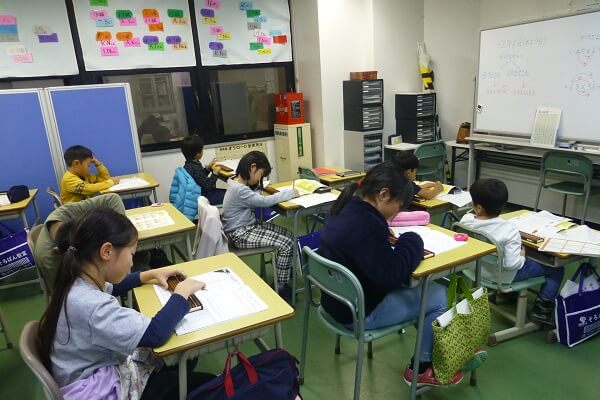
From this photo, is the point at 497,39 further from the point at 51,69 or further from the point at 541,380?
the point at 51,69

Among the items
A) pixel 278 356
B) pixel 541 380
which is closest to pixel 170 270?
pixel 278 356

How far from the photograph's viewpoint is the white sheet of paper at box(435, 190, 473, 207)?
2722 mm

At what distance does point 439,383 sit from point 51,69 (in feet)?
14.8

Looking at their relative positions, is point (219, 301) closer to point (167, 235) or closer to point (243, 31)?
point (167, 235)

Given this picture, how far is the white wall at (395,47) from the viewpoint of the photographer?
5344 millimetres

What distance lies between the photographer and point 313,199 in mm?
2984

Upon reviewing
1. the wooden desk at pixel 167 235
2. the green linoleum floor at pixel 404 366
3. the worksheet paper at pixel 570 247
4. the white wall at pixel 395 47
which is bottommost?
the green linoleum floor at pixel 404 366

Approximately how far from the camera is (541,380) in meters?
2.09

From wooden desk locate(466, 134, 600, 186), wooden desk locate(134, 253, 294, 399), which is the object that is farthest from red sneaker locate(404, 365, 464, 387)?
wooden desk locate(466, 134, 600, 186)

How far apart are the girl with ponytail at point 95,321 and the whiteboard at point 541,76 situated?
12.3 ft

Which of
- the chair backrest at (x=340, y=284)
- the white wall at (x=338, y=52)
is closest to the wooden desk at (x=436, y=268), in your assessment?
the chair backrest at (x=340, y=284)

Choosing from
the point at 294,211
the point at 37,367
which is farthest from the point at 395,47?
the point at 37,367

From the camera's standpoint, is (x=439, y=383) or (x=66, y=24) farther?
(x=66, y=24)

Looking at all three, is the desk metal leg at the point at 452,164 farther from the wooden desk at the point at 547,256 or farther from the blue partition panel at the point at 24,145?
the blue partition panel at the point at 24,145
